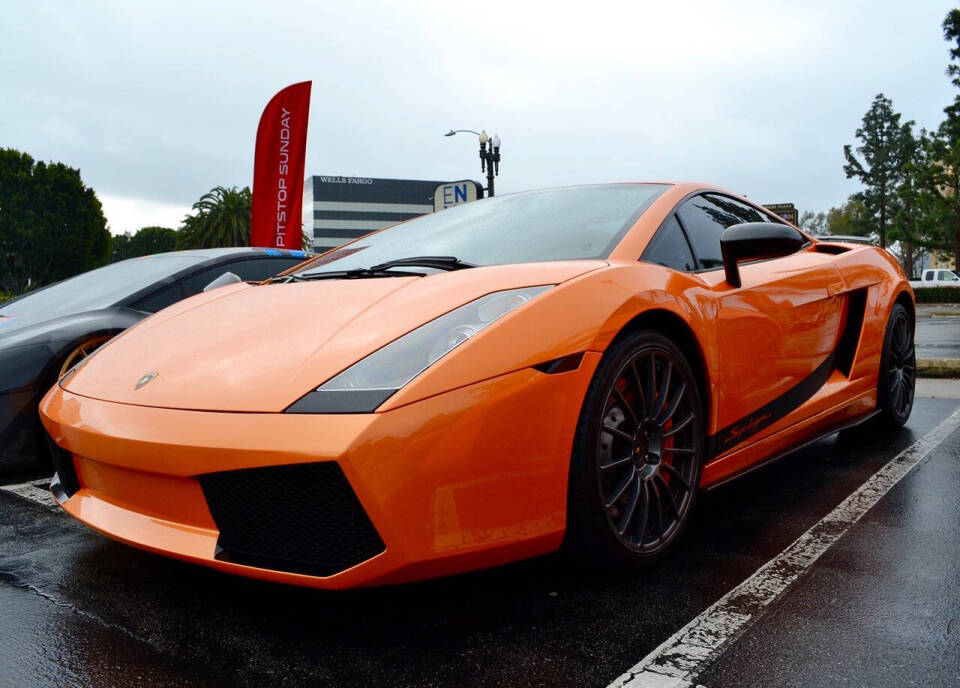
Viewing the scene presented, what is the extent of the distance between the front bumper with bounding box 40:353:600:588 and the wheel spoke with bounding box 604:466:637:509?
0.67 feet

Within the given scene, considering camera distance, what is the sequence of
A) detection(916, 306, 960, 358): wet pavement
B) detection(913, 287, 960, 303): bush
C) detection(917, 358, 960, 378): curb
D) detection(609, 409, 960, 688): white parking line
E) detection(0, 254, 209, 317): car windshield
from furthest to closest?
detection(913, 287, 960, 303): bush < detection(916, 306, 960, 358): wet pavement < detection(917, 358, 960, 378): curb < detection(0, 254, 209, 317): car windshield < detection(609, 409, 960, 688): white parking line

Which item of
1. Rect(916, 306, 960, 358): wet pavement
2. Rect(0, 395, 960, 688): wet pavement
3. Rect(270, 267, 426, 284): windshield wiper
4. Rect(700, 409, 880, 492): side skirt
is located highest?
Rect(270, 267, 426, 284): windshield wiper

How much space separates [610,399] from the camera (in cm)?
218

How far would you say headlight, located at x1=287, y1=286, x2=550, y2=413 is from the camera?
5.94 feet

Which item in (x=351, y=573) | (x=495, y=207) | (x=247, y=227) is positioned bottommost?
(x=351, y=573)

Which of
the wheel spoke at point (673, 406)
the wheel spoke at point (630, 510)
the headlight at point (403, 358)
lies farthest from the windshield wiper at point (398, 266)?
the wheel spoke at point (630, 510)

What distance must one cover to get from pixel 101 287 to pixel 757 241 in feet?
11.6

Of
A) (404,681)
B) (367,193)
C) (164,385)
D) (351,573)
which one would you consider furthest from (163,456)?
(367,193)

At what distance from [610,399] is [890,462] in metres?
2.11

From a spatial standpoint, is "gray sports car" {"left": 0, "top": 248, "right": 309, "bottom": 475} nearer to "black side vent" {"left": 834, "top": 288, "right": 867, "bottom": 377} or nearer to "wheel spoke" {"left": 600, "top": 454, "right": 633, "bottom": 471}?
"wheel spoke" {"left": 600, "top": 454, "right": 633, "bottom": 471}

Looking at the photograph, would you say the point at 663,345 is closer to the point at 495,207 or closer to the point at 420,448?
the point at 420,448

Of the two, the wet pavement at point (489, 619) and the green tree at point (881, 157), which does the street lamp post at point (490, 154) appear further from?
the green tree at point (881, 157)

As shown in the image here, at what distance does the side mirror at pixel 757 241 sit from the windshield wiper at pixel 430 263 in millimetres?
894

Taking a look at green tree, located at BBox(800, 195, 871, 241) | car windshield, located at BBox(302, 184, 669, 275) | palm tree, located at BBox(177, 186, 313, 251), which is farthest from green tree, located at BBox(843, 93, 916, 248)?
car windshield, located at BBox(302, 184, 669, 275)
